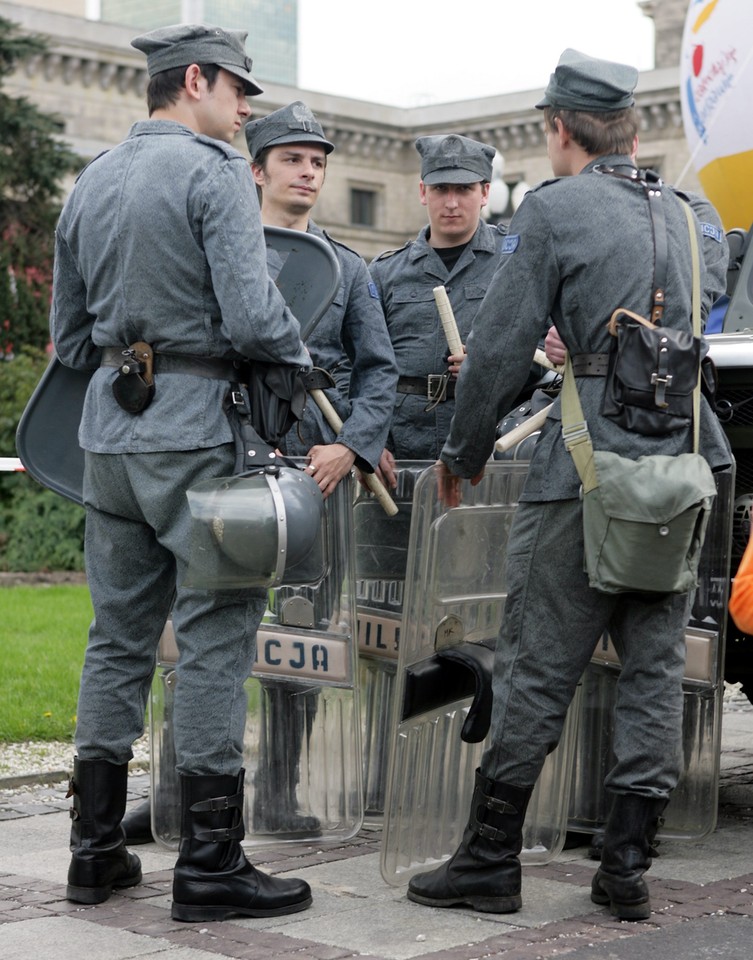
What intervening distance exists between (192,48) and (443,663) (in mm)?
1660

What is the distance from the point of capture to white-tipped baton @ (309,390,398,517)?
4652mm

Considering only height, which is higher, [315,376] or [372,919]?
[315,376]

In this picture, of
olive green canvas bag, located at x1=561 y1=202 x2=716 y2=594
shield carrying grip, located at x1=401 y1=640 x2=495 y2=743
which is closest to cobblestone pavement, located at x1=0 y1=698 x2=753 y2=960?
shield carrying grip, located at x1=401 y1=640 x2=495 y2=743

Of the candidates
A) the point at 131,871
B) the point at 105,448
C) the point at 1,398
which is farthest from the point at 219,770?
the point at 1,398

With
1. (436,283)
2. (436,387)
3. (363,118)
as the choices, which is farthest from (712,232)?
(363,118)

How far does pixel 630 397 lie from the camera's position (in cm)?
386

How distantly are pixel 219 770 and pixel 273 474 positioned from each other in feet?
2.38

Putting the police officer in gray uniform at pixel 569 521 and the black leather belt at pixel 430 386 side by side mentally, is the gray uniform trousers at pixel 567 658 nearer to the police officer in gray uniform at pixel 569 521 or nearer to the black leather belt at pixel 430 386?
the police officer in gray uniform at pixel 569 521

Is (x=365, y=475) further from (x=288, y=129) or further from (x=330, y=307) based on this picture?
(x=288, y=129)

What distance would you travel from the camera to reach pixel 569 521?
399 centimetres

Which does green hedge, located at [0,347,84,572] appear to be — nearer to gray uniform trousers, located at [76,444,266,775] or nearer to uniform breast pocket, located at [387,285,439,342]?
uniform breast pocket, located at [387,285,439,342]

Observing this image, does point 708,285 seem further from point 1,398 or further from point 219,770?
point 1,398

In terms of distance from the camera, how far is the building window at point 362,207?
186 ft

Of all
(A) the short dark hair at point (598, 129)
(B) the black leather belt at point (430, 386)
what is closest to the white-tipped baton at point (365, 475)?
(B) the black leather belt at point (430, 386)
